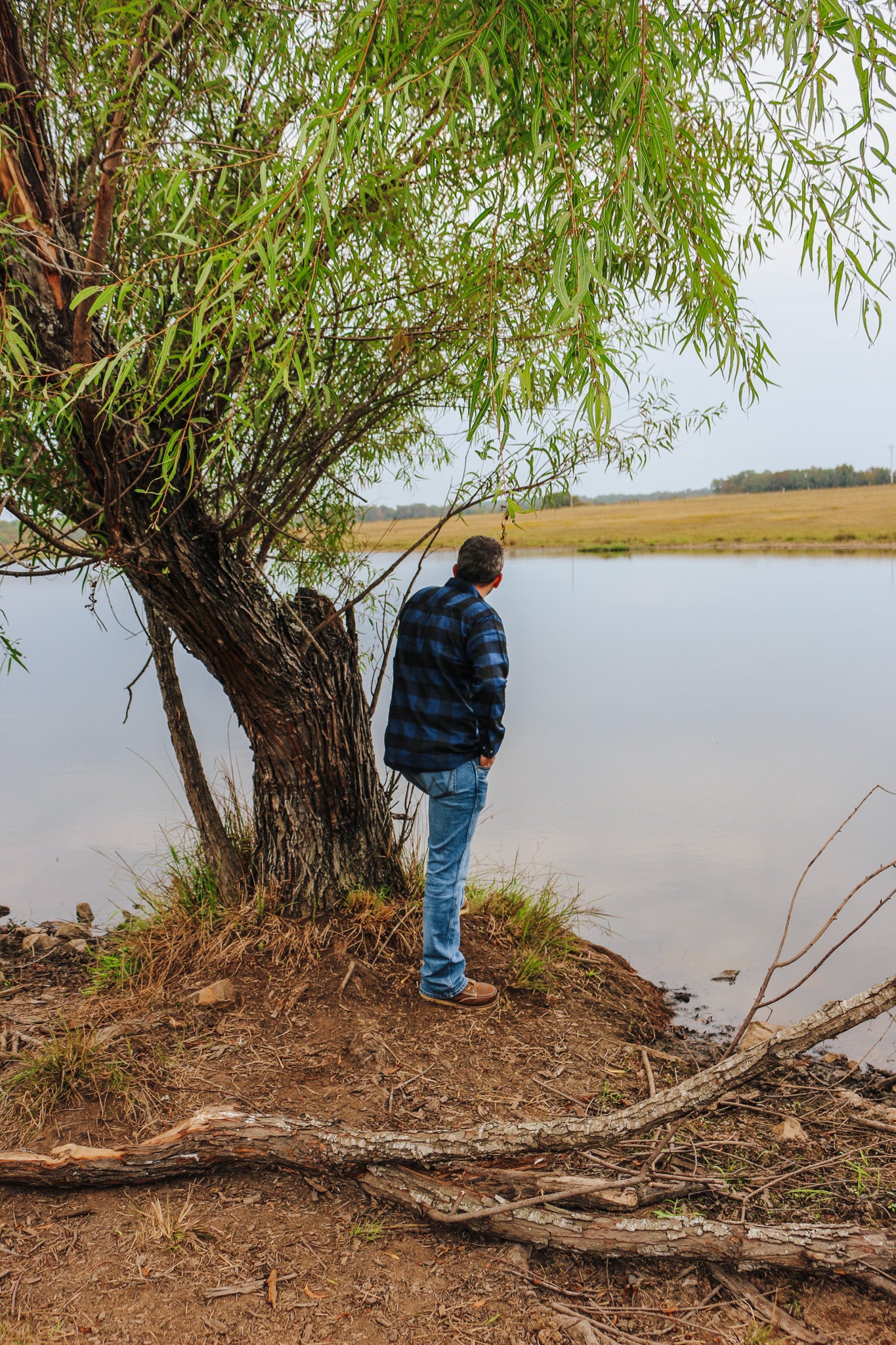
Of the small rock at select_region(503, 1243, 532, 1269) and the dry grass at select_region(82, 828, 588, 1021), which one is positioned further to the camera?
the dry grass at select_region(82, 828, 588, 1021)

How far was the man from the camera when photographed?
3850 mm

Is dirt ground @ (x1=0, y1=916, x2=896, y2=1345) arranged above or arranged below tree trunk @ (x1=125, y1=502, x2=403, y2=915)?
below

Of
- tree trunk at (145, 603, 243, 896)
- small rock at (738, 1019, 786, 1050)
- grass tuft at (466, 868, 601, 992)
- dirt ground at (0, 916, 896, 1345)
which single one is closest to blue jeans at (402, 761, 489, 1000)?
dirt ground at (0, 916, 896, 1345)

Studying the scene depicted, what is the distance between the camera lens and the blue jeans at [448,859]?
12.9 feet

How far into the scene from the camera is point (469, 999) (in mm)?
4129

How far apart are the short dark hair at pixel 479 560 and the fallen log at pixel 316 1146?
2.06 metres

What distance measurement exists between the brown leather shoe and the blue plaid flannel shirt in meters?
1.05

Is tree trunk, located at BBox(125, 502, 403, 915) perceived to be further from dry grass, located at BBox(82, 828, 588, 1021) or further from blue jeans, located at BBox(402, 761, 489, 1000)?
blue jeans, located at BBox(402, 761, 489, 1000)

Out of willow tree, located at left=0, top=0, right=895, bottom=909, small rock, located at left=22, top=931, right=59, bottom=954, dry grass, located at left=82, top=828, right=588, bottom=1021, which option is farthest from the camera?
small rock, located at left=22, top=931, right=59, bottom=954

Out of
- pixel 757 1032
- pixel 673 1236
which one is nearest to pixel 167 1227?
pixel 673 1236

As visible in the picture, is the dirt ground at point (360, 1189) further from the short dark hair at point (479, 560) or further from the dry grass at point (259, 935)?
the short dark hair at point (479, 560)

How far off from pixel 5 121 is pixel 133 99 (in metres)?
0.70

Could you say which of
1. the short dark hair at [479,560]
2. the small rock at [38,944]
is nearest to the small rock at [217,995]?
the small rock at [38,944]

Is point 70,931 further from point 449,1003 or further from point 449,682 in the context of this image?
point 449,682
